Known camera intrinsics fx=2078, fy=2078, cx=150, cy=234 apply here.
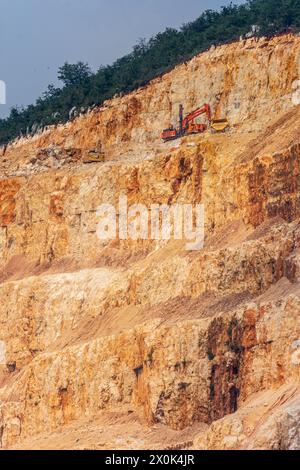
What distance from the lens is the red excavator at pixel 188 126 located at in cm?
9169

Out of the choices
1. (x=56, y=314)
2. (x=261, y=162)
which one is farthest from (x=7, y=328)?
(x=261, y=162)

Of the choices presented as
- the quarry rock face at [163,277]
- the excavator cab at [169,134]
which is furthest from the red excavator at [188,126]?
the quarry rock face at [163,277]

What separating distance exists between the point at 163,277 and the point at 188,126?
13.2m

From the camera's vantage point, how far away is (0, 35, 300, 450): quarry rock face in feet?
238

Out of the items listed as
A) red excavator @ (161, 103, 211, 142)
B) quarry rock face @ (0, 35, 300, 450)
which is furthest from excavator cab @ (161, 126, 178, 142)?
quarry rock face @ (0, 35, 300, 450)

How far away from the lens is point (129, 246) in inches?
3457

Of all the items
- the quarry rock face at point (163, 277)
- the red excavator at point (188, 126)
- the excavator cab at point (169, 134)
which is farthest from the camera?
the excavator cab at point (169, 134)

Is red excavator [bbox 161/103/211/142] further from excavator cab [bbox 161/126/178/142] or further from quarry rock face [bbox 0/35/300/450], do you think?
quarry rock face [bbox 0/35/300/450]

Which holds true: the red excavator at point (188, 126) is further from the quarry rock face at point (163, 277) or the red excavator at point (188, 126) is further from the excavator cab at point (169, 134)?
the quarry rock face at point (163, 277)

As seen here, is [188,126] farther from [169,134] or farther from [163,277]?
[163,277]

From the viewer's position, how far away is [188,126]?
3632 inches

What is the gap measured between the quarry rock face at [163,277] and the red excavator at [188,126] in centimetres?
52

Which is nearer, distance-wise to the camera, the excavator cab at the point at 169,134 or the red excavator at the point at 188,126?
the red excavator at the point at 188,126

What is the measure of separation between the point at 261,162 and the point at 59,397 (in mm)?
12017
